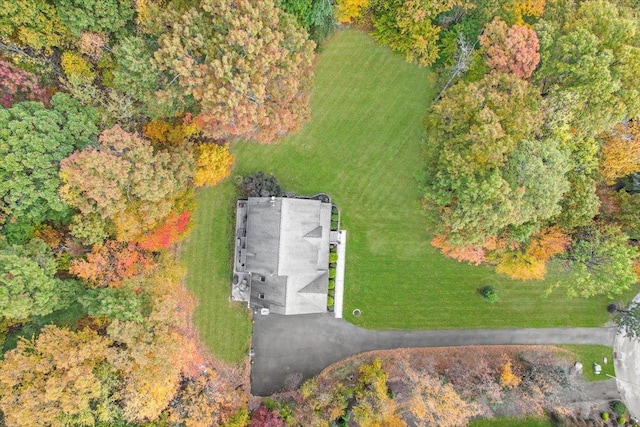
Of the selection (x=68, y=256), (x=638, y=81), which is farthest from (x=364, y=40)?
(x=68, y=256)

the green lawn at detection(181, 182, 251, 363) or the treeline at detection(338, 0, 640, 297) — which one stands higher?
the treeline at detection(338, 0, 640, 297)

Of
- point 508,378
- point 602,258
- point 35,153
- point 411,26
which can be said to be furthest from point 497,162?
point 35,153

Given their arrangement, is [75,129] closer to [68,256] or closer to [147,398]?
[68,256]

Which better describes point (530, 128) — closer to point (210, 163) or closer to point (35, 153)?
point (210, 163)

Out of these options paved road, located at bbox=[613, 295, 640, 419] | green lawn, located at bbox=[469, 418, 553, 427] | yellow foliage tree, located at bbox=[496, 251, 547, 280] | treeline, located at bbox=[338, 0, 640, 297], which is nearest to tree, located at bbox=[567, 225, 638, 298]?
treeline, located at bbox=[338, 0, 640, 297]

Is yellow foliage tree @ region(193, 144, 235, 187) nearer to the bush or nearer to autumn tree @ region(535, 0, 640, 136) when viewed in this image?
autumn tree @ region(535, 0, 640, 136)

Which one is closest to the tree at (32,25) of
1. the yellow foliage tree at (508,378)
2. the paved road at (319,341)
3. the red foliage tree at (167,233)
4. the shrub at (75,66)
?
the shrub at (75,66)
